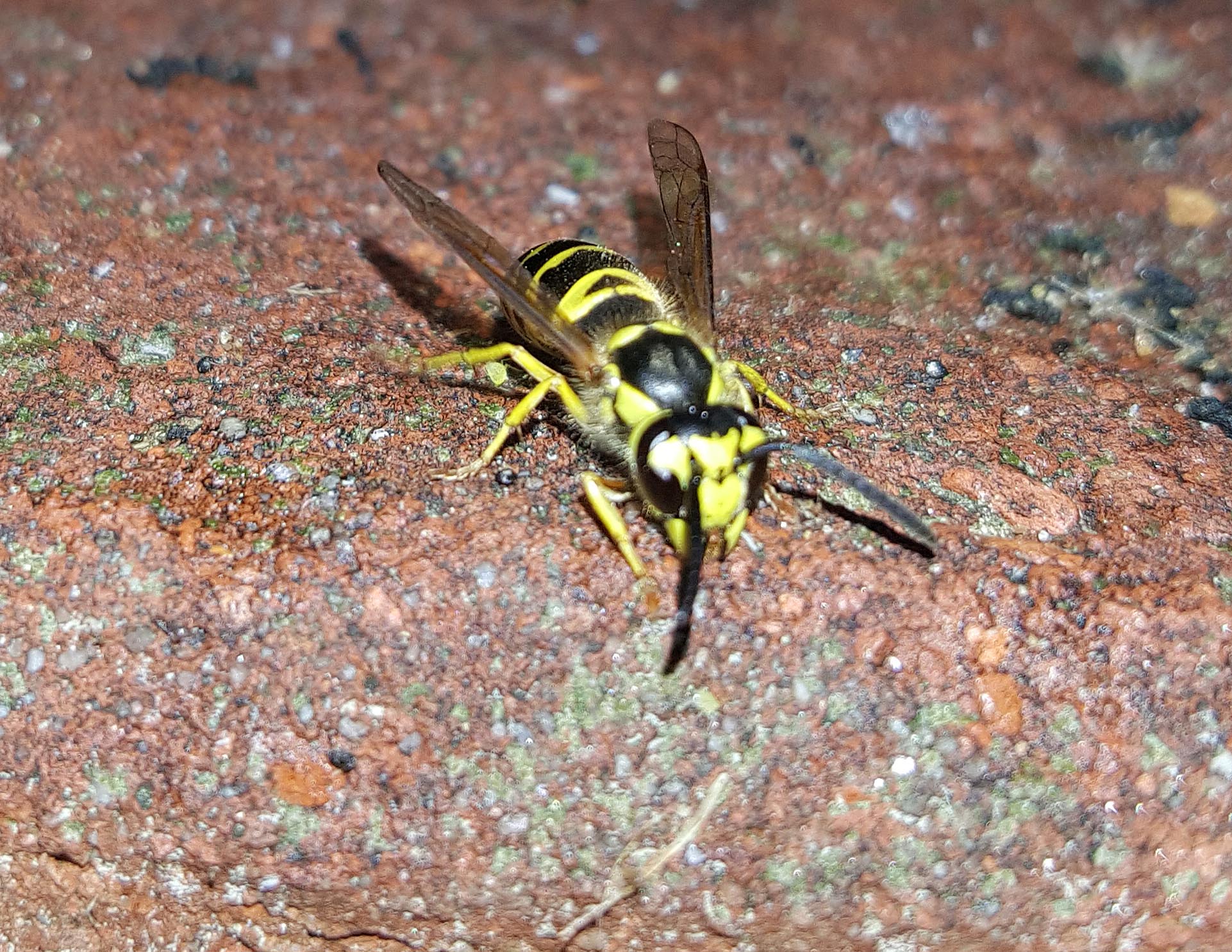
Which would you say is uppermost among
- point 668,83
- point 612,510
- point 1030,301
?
point 668,83

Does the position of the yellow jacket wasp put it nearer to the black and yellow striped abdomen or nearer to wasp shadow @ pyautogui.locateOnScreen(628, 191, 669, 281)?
the black and yellow striped abdomen

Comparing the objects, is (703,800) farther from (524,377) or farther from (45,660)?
(45,660)

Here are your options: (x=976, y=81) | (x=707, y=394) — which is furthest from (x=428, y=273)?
(x=976, y=81)

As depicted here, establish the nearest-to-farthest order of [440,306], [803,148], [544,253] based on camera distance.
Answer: [544,253], [440,306], [803,148]

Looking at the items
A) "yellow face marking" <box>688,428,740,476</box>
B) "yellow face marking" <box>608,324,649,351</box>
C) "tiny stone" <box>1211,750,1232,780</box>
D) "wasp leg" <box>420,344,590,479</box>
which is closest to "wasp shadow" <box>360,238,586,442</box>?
"wasp leg" <box>420,344,590,479</box>

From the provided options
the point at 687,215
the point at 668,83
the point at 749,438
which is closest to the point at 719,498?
the point at 749,438

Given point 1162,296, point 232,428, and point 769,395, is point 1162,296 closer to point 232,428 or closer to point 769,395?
point 769,395
